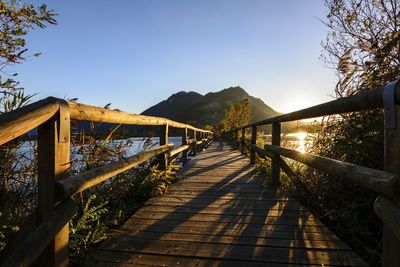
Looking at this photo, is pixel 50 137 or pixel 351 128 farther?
pixel 351 128

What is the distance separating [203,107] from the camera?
134 metres

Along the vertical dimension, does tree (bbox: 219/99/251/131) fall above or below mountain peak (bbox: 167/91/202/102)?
below

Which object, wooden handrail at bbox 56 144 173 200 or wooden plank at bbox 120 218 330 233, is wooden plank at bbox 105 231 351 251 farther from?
wooden handrail at bbox 56 144 173 200

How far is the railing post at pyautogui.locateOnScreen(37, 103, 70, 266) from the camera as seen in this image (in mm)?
1553

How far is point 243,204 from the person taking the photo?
3.61 m

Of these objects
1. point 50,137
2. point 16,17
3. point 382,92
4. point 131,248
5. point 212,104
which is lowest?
point 131,248

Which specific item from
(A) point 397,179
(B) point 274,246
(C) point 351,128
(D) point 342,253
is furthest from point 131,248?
(C) point 351,128

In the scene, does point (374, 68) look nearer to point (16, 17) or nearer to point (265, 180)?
point (265, 180)

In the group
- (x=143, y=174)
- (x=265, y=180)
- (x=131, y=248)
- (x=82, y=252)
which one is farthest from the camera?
(x=265, y=180)

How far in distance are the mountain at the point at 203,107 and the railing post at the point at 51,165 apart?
9986cm

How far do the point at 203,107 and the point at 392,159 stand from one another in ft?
435

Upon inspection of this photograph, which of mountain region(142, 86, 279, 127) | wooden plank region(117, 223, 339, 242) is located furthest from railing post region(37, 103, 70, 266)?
mountain region(142, 86, 279, 127)

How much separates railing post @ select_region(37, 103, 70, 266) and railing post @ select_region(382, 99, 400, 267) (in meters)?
1.64

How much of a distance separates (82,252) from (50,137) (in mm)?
937
